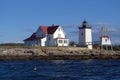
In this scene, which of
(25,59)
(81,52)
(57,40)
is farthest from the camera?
(57,40)

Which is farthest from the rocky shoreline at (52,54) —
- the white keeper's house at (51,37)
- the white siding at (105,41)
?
the white siding at (105,41)

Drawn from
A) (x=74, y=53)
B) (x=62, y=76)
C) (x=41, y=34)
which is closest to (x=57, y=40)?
(x=41, y=34)

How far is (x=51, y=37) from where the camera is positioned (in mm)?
89688

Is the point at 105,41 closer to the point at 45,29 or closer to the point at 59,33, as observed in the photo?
the point at 59,33

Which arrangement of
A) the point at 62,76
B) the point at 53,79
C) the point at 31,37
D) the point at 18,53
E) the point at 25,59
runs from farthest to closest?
the point at 31,37 → the point at 18,53 → the point at 25,59 → the point at 62,76 → the point at 53,79

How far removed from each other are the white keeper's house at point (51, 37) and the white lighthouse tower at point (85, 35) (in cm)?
391

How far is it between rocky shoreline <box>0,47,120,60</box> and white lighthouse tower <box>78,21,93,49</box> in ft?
31.0

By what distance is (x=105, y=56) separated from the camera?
244 feet

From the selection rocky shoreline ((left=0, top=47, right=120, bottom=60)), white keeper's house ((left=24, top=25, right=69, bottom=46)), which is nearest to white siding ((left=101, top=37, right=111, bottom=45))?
white keeper's house ((left=24, top=25, right=69, bottom=46))

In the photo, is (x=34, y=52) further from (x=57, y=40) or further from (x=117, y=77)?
(x=117, y=77)

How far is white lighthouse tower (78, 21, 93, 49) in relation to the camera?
90.4m

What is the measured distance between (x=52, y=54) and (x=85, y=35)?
62.8 ft

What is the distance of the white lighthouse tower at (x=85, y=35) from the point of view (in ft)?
297

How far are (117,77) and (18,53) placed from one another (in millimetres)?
38217
